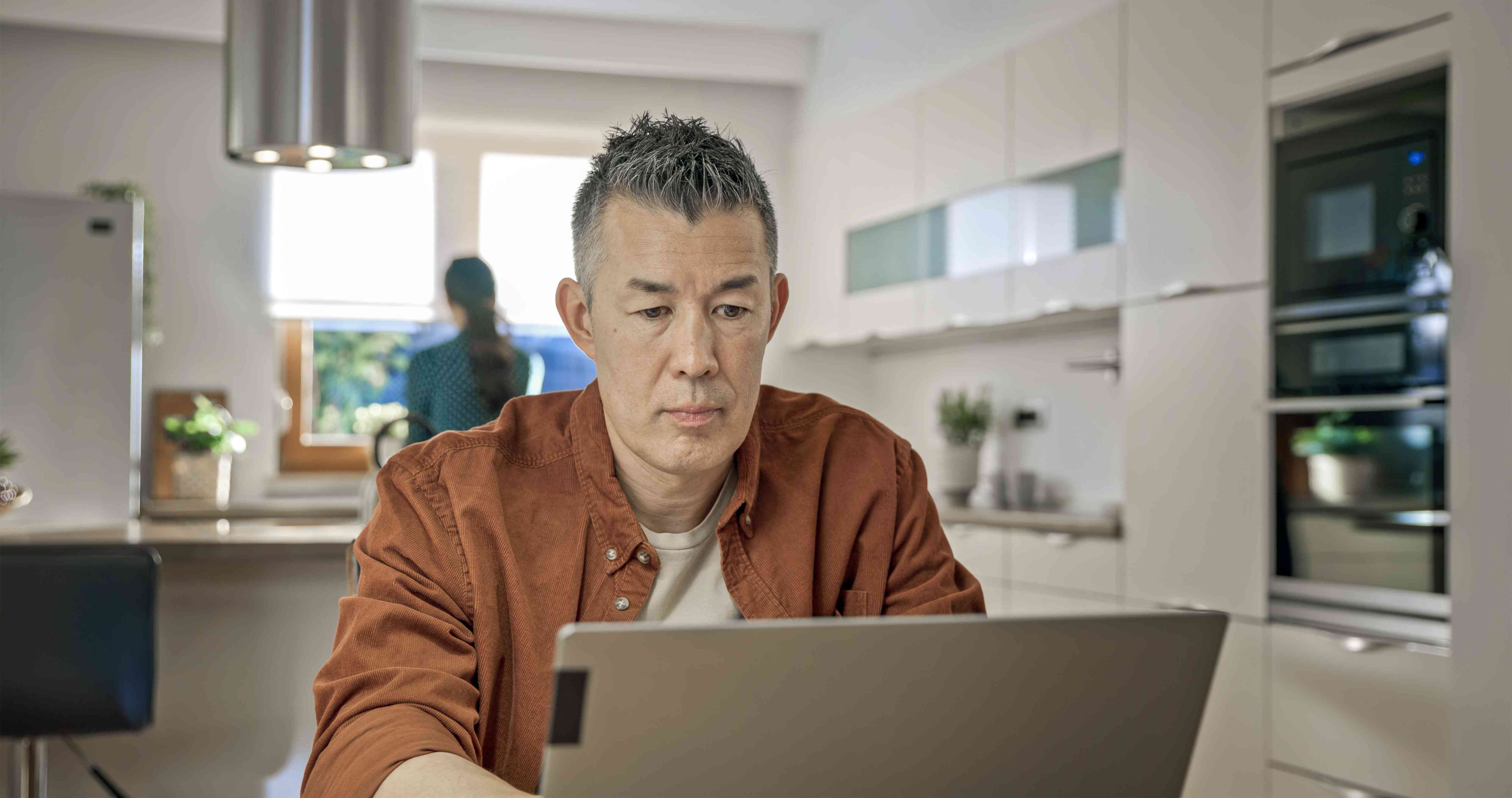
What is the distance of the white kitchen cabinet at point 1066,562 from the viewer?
3.25 meters

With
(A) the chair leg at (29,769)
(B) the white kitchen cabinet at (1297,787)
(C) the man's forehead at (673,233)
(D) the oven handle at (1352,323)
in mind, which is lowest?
(B) the white kitchen cabinet at (1297,787)

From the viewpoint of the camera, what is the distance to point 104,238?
138 inches

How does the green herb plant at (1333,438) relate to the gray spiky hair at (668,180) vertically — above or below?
below

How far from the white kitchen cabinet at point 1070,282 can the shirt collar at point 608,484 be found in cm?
229

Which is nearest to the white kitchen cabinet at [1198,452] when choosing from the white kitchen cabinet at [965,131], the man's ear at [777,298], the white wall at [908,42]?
the white kitchen cabinet at [965,131]

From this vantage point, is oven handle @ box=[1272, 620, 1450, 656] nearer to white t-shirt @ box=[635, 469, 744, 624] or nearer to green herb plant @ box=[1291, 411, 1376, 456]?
green herb plant @ box=[1291, 411, 1376, 456]

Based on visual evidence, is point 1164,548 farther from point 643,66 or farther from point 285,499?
point 285,499

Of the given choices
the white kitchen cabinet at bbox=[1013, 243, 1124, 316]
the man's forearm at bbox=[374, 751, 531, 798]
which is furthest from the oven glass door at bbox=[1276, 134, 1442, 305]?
the man's forearm at bbox=[374, 751, 531, 798]

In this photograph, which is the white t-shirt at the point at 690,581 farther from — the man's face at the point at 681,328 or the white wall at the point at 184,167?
the white wall at the point at 184,167

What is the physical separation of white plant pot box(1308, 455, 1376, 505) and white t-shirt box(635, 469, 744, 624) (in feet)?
5.99

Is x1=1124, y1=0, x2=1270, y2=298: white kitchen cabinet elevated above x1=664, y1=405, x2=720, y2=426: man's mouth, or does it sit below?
above

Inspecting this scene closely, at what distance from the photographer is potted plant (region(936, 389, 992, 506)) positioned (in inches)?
166

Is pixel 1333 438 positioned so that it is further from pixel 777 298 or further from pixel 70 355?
pixel 70 355

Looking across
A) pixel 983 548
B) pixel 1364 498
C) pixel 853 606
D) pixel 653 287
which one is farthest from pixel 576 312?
pixel 983 548
